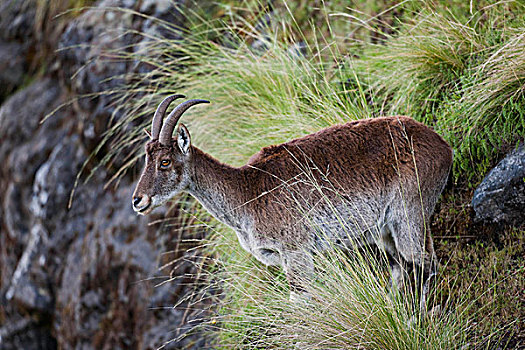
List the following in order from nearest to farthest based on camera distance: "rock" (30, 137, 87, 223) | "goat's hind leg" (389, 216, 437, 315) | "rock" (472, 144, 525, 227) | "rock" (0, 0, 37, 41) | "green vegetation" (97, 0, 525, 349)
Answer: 1. "green vegetation" (97, 0, 525, 349)
2. "goat's hind leg" (389, 216, 437, 315)
3. "rock" (472, 144, 525, 227)
4. "rock" (30, 137, 87, 223)
5. "rock" (0, 0, 37, 41)

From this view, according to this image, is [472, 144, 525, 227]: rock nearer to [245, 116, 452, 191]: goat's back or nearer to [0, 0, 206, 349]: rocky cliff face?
[245, 116, 452, 191]: goat's back

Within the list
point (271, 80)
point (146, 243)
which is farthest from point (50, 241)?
point (271, 80)

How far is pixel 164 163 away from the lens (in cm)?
396

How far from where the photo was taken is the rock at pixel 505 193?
161 inches

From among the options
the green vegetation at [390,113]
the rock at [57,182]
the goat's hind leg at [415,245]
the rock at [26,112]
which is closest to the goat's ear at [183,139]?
the green vegetation at [390,113]

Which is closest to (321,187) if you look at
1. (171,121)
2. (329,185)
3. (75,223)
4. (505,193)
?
(329,185)

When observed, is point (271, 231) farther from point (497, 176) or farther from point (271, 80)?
point (271, 80)

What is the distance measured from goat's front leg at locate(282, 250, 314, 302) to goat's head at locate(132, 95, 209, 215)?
2.84 ft

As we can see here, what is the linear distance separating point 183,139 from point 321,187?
0.96m

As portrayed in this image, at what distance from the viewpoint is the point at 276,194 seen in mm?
4062

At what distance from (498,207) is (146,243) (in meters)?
4.03

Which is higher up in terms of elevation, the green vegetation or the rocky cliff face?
the green vegetation

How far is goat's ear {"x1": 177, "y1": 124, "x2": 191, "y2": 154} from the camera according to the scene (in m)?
3.97

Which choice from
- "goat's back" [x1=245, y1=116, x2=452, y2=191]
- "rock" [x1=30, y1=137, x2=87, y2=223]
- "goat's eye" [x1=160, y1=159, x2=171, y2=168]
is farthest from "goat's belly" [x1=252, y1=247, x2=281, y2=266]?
"rock" [x1=30, y1=137, x2=87, y2=223]
